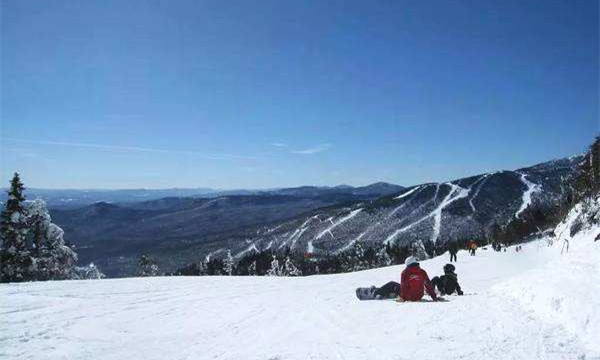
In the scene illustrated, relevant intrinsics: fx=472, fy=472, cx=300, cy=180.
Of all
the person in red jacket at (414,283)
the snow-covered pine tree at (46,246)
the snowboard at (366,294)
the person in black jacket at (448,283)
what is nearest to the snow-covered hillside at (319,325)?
the snowboard at (366,294)

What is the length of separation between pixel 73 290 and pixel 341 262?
136m

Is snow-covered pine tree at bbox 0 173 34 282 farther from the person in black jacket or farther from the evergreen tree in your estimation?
the evergreen tree

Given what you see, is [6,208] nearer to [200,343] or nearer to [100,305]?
[100,305]

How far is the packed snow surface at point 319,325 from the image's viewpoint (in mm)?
7809

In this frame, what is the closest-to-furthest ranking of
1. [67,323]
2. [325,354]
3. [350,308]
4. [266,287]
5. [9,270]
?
[325,354]
[67,323]
[350,308]
[266,287]
[9,270]

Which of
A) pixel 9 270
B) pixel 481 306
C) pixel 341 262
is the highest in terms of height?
pixel 481 306

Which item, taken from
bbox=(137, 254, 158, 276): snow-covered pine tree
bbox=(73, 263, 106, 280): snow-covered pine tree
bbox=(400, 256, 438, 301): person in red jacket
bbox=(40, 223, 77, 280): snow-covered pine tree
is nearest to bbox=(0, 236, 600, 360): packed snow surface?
bbox=(400, 256, 438, 301): person in red jacket

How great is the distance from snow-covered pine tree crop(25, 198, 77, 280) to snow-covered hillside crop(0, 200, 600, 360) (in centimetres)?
2312

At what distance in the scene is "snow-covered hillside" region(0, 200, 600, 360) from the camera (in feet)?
25.6

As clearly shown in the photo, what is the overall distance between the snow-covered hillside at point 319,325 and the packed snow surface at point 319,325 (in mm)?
23

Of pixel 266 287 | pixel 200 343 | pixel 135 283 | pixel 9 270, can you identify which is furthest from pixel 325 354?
pixel 9 270

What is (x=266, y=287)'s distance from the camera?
19.4m

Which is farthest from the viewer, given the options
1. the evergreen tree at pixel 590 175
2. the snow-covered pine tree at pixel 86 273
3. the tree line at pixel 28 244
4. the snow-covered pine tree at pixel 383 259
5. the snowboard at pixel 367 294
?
the snow-covered pine tree at pixel 383 259

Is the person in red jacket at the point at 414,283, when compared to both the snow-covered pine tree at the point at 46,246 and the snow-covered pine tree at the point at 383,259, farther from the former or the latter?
the snow-covered pine tree at the point at 383,259
